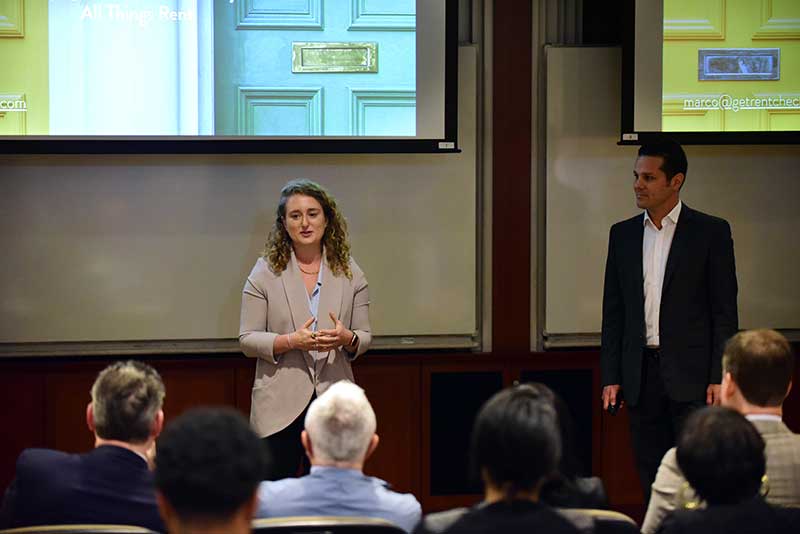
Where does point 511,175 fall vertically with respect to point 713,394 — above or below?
above

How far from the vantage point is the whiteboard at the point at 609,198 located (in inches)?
196

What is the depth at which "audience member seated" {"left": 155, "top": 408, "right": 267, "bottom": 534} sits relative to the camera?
5.79 feet

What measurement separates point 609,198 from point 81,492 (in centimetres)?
323

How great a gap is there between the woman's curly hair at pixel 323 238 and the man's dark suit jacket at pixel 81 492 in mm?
1721

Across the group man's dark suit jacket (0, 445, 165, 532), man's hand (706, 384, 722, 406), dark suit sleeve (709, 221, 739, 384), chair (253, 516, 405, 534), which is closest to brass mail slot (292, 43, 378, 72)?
dark suit sleeve (709, 221, 739, 384)

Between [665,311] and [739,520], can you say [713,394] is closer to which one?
[665,311]

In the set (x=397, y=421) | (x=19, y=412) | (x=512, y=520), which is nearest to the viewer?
(x=512, y=520)

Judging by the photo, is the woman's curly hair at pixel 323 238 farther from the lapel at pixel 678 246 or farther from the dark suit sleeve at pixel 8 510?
the dark suit sleeve at pixel 8 510

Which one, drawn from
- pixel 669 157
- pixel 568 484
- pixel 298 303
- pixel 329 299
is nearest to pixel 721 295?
pixel 669 157

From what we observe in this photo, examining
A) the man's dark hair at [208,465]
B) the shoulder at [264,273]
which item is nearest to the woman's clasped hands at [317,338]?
the shoulder at [264,273]

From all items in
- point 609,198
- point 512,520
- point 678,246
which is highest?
point 609,198

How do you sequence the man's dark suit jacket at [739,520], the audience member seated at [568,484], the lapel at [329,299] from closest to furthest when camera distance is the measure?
the man's dark suit jacket at [739,520]
the audience member seated at [568,484]
the lapel at [329,299]

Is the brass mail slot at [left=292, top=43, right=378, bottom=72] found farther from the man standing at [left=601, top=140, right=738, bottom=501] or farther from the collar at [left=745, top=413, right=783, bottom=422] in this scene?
the collar at [left=745, top=413, right=783, bottom=422]

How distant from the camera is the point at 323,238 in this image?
416 cm
